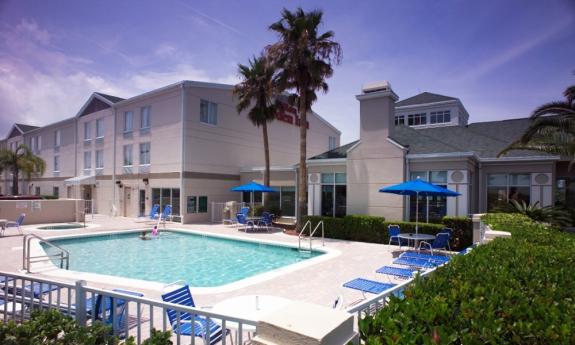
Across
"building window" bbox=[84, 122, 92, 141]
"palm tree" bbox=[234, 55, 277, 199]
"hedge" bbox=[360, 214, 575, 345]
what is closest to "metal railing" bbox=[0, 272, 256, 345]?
"hedge" bbox=[360, 214, 575, 345]

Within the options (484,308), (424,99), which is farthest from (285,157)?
(484,308)

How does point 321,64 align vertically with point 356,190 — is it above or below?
above

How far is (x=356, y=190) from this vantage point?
1689 centimetres

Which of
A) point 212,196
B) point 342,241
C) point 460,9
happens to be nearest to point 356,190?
point 342,241

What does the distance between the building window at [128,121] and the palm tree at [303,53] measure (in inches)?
Answer: 580

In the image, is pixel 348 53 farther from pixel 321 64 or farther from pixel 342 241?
pixel 342 241

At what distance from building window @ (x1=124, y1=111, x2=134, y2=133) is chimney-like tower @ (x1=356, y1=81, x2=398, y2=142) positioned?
18760 mm

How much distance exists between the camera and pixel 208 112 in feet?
79.3

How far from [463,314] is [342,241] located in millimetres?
13078

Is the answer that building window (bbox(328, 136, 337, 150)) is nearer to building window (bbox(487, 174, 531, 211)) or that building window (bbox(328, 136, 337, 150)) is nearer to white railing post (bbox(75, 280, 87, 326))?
building window (bbox(487, 174, 531, 211))

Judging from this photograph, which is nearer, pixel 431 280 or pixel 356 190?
pixel 431 280

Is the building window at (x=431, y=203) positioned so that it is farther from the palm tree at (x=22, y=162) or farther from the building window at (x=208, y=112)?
the palm tree at (x=22, y=162)

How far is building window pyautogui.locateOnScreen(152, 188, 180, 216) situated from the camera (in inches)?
909

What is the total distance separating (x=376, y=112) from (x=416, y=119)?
1263cm
